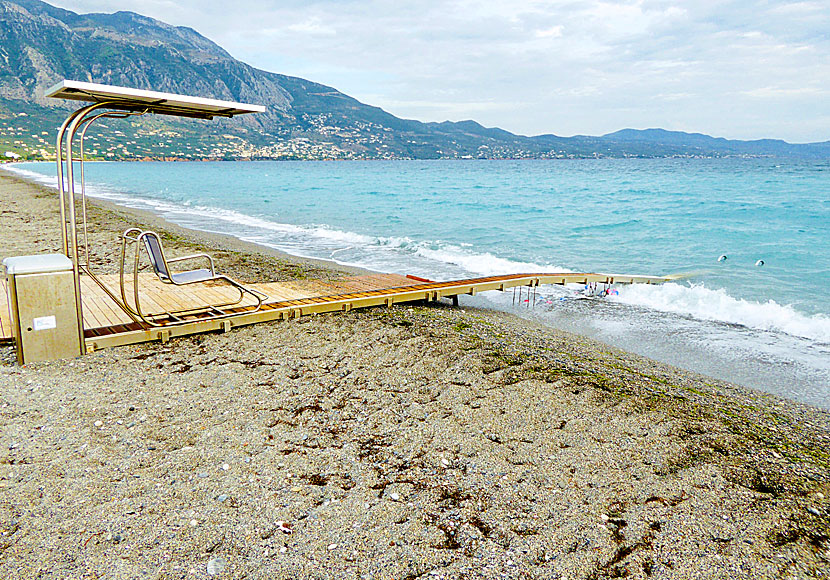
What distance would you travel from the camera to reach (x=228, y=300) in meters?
7.33

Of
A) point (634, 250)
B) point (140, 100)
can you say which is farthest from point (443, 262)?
point (140, 100)

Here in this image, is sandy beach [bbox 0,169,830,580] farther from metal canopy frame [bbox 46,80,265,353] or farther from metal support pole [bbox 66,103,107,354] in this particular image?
metal canopy frame [bbox 46,80,265,353]

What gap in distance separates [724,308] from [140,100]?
10.4 metres

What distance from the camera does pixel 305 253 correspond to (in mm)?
15438

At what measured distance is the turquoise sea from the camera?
8.20 m

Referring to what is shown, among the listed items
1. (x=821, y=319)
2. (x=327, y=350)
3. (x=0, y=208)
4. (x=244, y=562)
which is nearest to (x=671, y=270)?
(x=821, y=319)

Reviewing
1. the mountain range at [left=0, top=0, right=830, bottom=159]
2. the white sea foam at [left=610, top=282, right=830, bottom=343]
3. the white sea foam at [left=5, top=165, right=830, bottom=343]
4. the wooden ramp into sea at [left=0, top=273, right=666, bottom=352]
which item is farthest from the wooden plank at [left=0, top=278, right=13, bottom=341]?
the mountain range at [left=0, top=0, right=830, bottom=159]

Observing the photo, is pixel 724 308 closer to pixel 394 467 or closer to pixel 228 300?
pixel 394 467

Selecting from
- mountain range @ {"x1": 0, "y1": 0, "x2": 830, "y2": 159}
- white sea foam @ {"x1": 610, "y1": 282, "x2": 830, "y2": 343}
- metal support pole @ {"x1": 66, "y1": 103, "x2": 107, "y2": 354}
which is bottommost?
white sea foam @ {"x1": 610, "y1": 282, "x2": 830, "y2": 343}

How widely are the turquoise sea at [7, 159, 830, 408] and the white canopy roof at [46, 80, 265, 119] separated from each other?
5971 mm

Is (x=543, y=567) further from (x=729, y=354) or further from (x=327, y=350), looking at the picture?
(x=729, y=354)

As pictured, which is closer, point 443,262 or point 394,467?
point 394,467

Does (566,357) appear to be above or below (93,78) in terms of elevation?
below

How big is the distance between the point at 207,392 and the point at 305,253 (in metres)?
10.6
